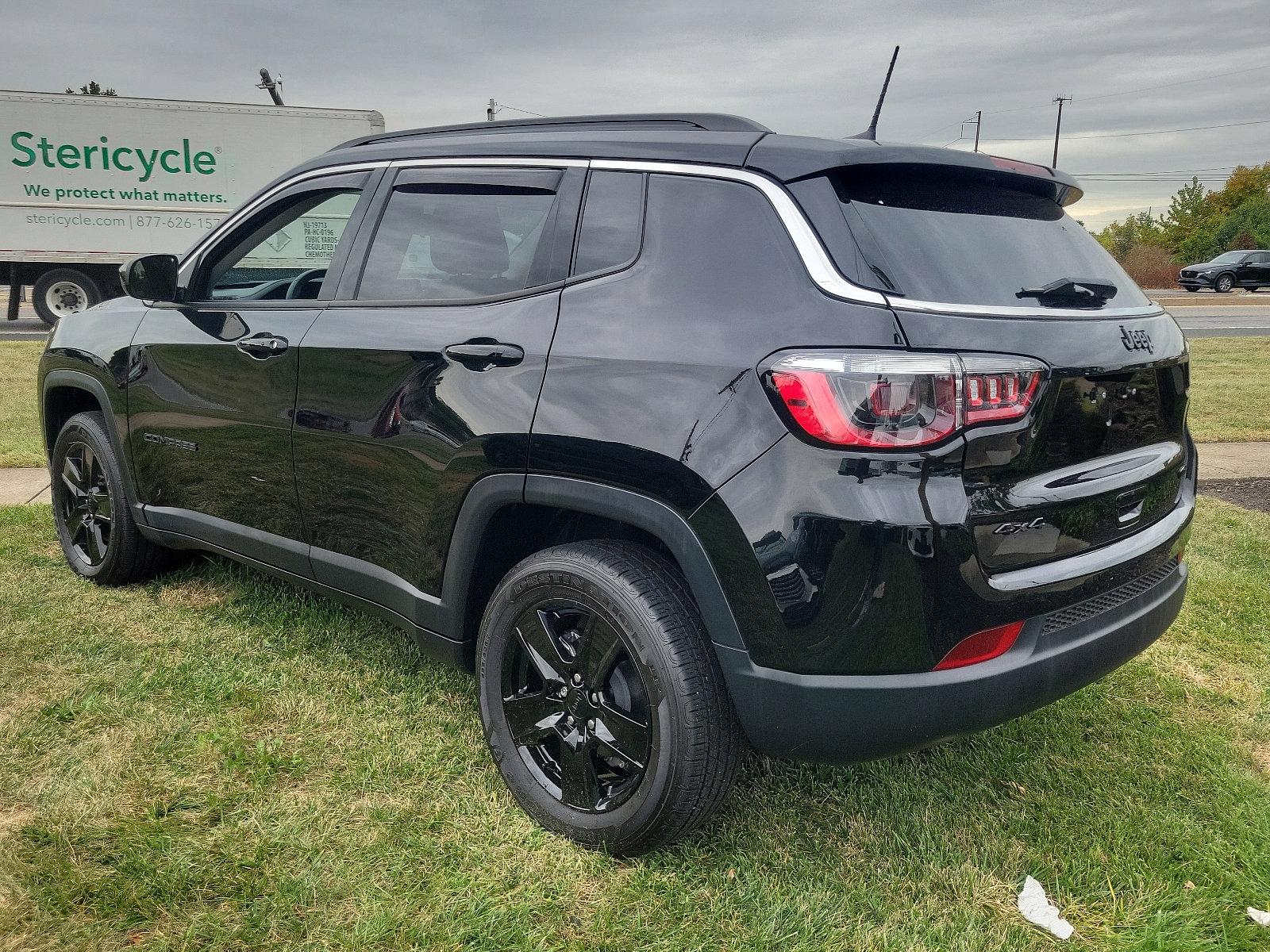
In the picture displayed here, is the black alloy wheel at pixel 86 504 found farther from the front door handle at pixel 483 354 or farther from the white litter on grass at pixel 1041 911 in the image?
the white litter on grass at pixel 1041 911

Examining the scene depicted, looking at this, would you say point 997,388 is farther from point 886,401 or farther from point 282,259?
point 282,259

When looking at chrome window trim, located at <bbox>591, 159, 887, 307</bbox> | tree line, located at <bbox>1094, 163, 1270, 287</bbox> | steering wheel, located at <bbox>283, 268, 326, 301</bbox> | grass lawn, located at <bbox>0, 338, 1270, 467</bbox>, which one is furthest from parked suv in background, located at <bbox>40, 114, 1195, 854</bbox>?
tree line, located at <bbox>1094, 163, 1270, 287</bbox>

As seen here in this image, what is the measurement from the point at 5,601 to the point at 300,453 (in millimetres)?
1847

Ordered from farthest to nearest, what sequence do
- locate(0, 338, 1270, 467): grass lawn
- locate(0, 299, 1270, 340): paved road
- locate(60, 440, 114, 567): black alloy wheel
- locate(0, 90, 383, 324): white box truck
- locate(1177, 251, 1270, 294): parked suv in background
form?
1. locate(1177, 251, 1270, 294): parked suv in background
2. locate(0, 299, 1270, 340): paved road
3. locate(0, 90, 383, 324): white box truck
4. locate(0, 338, 1270, 467): grass lawn
5. locate(60, 440, 114, 567): black alloy wheel

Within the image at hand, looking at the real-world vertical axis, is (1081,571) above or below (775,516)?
below

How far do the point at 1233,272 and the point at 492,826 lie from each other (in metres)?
36.9

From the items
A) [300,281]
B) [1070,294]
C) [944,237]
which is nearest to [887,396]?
[944,237]

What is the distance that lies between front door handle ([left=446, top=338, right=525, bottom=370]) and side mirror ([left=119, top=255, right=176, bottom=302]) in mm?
1602

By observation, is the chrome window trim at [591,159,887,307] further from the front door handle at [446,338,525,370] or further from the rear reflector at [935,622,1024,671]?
the rear reflector at [935,622,1024,671]

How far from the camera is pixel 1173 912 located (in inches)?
90.5

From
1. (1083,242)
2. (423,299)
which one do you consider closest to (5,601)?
(423,299)

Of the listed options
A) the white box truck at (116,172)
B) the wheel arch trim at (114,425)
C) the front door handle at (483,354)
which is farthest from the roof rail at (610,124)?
the white box truck at (116,172)

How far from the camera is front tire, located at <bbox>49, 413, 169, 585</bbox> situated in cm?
402

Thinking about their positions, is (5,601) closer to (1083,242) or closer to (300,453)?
(300,453)
